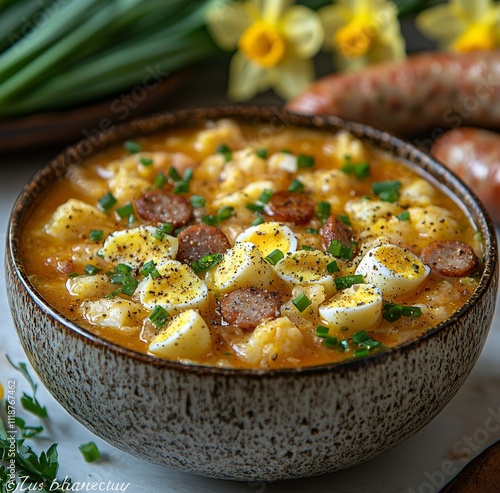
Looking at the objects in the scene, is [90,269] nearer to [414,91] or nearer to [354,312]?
[354,312]

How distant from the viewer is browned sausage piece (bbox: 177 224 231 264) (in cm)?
228

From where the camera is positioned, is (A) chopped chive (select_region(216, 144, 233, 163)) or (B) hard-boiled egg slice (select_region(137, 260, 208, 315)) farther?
(A) chopped chive (select_region(216, 144, 233, 163))

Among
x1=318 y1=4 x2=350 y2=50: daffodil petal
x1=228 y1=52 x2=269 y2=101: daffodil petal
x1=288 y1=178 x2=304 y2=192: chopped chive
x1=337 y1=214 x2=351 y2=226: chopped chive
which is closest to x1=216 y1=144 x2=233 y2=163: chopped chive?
x1=288 y1=178 x2=304 y2=192: chopped chive

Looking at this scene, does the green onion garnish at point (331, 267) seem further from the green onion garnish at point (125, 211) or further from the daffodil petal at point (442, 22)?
the daffodil petal at point (442, 22)

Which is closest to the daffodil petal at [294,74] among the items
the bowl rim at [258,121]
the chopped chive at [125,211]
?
the bowl rim at [258,121]

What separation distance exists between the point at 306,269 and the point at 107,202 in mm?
700

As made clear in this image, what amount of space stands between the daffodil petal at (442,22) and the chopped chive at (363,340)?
2231mm

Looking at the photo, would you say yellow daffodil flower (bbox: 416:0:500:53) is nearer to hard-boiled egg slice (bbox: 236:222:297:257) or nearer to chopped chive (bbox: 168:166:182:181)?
chopped chive (bbox: 168:166:182:181)

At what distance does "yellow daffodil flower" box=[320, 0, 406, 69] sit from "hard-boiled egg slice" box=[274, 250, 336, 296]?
175 cm

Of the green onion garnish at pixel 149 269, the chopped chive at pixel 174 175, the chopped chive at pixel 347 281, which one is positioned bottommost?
the chopped chive at pixel 347 281

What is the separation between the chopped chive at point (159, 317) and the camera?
6.68 feet

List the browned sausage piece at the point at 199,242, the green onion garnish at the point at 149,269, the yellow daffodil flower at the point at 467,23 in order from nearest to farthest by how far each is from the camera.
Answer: the green onion garnish at the point at 149,269, the browned sausage piece at the point at 199,242, the yellow daffodil flower at the point at 467,23

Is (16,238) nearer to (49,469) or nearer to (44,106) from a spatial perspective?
(49,469)

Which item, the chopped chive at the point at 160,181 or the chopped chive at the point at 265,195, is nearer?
the chopped chive at the point at 265,195
